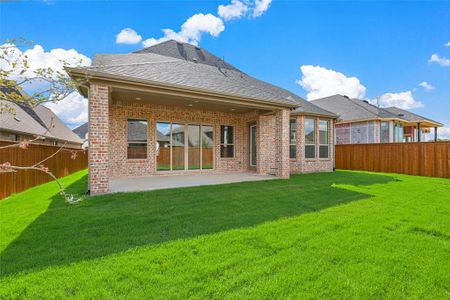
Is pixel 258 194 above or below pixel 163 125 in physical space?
below

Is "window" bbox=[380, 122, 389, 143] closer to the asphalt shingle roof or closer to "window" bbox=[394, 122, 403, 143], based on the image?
"window" bbox=[394, 122, 403, 143]

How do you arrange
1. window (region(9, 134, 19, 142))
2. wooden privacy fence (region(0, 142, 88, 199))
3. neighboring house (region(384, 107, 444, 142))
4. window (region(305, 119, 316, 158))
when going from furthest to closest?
neighboring house (region(384, 107, 444, 142)) → window (region(9, 134, 19, 142)) → window (region(305, 119, 316, 158)) → wooden privacy fence (region(0, 142, 88, 199))

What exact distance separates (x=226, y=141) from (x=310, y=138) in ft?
15.6

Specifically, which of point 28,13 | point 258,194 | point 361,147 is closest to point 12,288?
point 258,194

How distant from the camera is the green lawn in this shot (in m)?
2.47

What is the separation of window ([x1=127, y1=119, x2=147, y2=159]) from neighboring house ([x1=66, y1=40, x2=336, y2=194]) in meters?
0.04

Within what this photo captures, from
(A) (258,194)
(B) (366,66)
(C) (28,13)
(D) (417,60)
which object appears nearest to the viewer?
(C) (28,13)

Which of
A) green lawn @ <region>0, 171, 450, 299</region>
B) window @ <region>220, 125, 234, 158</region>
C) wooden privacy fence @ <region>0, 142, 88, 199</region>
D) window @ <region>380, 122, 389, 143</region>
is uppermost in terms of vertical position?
window @ <region>380, 122, 389, 143</region>

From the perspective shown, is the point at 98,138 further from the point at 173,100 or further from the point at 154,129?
the point at 154,129

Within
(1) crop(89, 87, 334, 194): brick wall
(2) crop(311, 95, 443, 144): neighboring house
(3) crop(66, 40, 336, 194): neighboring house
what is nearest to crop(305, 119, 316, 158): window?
(3) crop(66, 40, 336, 194): neighboring house

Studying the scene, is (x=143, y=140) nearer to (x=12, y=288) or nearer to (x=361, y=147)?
(x=12, y=288)

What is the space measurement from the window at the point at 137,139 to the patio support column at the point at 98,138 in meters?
3.59

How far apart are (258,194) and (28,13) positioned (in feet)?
24.3

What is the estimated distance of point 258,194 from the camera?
22.2ft
